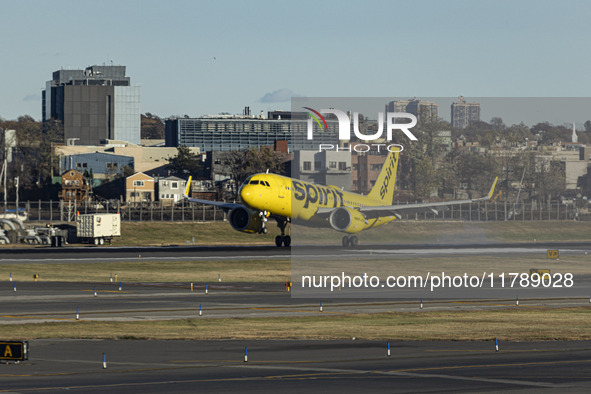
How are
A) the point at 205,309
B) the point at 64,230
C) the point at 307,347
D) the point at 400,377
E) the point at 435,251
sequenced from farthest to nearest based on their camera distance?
the point at 64,230, the point at 435,251, the point at 205,309, the point at 307,347, the point at 400,377

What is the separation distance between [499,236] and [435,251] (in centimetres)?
1628

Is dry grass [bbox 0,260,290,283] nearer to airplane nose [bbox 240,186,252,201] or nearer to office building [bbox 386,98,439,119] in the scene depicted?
airplane nose [bbox 240,186,252,201]

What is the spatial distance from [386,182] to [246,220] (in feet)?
51.9

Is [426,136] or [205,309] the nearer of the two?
[205,309]

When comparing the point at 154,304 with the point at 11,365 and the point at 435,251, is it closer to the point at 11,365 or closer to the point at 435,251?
the point at 11,365

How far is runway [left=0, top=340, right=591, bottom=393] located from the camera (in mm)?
26406

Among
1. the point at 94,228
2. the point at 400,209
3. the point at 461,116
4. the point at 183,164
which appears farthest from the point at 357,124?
the point at 183,164

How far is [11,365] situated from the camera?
30.4 m

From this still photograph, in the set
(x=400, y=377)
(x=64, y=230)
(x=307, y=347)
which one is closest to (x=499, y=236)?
(x=64, y=230)

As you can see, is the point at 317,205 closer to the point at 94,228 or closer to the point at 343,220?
the point at 343,220

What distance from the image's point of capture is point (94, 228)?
104000 mm

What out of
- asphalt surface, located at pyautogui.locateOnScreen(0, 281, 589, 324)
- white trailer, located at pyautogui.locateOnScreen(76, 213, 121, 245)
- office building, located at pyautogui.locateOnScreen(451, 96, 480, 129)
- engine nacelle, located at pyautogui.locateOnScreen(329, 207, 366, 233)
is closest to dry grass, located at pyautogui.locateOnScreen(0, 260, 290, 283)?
asphalt surface, located at pyautogui.locateOnScreen(0, 281, 589, 324)

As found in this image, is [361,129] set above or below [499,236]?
above

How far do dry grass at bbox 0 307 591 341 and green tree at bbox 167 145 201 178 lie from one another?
A: 14646 centimetres
